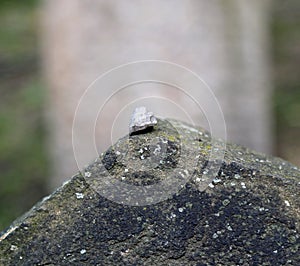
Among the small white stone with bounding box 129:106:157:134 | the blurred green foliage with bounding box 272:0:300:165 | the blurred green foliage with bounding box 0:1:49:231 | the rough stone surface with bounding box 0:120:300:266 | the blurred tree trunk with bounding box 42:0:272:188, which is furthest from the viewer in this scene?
the blurred green foliage with bounding box 272:0:300:165

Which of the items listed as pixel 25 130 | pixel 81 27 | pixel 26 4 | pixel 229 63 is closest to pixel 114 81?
pixel 81 27

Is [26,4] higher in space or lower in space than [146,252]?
lower

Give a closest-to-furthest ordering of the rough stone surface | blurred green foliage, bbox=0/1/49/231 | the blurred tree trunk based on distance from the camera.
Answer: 1. the rough stone surface
2. the blurred tree trunk
3. blurred green foliage, bbox=0/1/49/231

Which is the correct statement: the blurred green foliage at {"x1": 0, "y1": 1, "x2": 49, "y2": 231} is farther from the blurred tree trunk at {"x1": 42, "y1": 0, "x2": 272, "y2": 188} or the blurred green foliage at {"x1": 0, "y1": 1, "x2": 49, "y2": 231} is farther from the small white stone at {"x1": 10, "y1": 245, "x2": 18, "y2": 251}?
the small white stone at {"x1": 10, "y1": 245, "x2": 18, "y2": 251}

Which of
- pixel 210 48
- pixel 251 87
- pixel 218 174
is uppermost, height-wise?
pixel 218 174

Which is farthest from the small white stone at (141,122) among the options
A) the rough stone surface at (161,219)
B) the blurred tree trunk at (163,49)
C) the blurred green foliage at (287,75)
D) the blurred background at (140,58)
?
the blurred green foliage at (287,75)

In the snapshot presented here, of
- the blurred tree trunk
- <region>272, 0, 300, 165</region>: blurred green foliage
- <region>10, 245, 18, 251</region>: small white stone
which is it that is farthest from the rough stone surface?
<region>272, 0, 300, 165</region>: blurred green foliage

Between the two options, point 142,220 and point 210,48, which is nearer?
point 142,220

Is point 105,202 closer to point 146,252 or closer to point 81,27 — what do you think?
point 146,252
